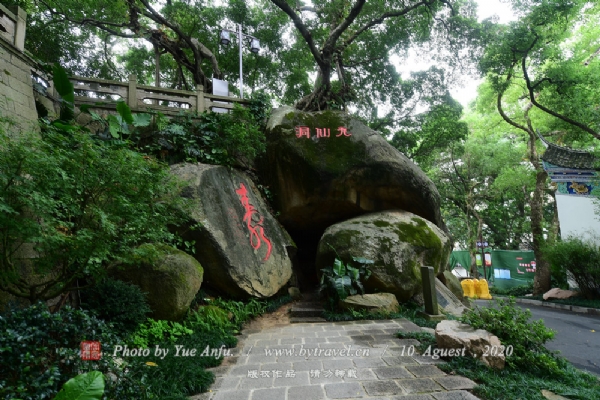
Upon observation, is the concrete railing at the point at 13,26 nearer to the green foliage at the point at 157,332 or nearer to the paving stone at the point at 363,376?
the green foliage at the point at 157,332

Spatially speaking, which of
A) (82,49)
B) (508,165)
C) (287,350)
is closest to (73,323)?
(287,350)

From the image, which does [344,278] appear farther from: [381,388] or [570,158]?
[570,158]

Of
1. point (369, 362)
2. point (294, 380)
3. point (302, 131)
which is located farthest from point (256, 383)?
point (302, 131)

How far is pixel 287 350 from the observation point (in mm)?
4211

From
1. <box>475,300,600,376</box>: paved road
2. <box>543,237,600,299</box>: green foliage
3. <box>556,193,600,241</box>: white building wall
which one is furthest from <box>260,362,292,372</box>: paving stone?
<box>556,193,600,241</box>: white building wall

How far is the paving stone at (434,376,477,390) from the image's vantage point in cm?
299

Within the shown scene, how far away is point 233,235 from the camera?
6430 mm

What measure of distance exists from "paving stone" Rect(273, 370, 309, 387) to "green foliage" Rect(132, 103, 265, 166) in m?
5.48

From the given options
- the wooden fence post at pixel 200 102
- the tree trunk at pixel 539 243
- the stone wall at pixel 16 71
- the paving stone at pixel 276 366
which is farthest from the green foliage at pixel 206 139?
the tree trunk at pixel 539 243

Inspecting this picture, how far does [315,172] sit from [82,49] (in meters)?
12.2

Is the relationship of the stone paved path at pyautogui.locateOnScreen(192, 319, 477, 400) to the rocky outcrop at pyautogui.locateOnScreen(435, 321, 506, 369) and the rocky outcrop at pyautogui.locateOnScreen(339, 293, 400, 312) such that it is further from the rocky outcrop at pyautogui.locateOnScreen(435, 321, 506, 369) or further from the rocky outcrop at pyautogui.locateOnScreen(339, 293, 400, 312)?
the rocky outcrop at pyautogui.locateOnScreen(339, 293, 400, 312)

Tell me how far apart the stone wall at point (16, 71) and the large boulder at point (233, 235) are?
267 centimetres

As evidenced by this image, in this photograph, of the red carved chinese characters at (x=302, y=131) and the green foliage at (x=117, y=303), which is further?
the red carved chinese characters at (x=302, y=131)

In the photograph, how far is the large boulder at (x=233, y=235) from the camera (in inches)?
234
